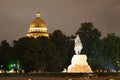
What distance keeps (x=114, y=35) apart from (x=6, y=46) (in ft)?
91.5

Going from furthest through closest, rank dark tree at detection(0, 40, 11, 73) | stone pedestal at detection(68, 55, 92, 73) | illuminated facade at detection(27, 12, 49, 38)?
illuminated facade at detection(27, 12, 49, 38), dark tree at detection(0, 40, 11, 73), stone pedestal at detection(68, 55, 92, 73)

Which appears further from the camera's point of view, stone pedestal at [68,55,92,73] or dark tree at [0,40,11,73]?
dark tree at [0,40,11,73]

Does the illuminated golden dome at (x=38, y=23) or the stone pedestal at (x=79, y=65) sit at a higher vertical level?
the illuminated golden dome at (x=38, y=23)

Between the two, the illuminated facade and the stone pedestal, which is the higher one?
the illuminated facade

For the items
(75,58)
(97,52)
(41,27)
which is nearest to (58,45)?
(97,52)

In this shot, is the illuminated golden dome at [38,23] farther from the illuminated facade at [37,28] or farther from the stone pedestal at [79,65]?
the stone pedestal at [79,65]

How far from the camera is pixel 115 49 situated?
356 feet

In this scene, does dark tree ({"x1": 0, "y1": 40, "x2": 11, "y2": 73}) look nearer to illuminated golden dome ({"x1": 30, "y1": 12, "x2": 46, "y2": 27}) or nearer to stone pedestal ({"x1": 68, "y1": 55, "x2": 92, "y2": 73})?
stone pedestal ({"x1": 68, "y1": 55, "x2": 92, "y2": 73})

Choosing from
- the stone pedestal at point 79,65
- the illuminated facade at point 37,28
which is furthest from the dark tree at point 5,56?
the illuminated facade at point 37,28

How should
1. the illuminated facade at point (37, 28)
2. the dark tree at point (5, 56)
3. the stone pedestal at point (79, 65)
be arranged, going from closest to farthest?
the stone pedestal at point (79, 65), the dark tree at point (5, 56), the illuminated facade at point (37, 28)

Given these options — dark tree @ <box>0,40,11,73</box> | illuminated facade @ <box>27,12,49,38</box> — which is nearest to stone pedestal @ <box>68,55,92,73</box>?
dark tree @ <box>0,40,11,73</box>

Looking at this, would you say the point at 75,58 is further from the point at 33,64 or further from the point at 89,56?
the point at 89,56

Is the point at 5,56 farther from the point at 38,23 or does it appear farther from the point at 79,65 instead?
the point at 38,23

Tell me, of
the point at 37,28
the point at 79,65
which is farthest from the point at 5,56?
the point at 37,28
